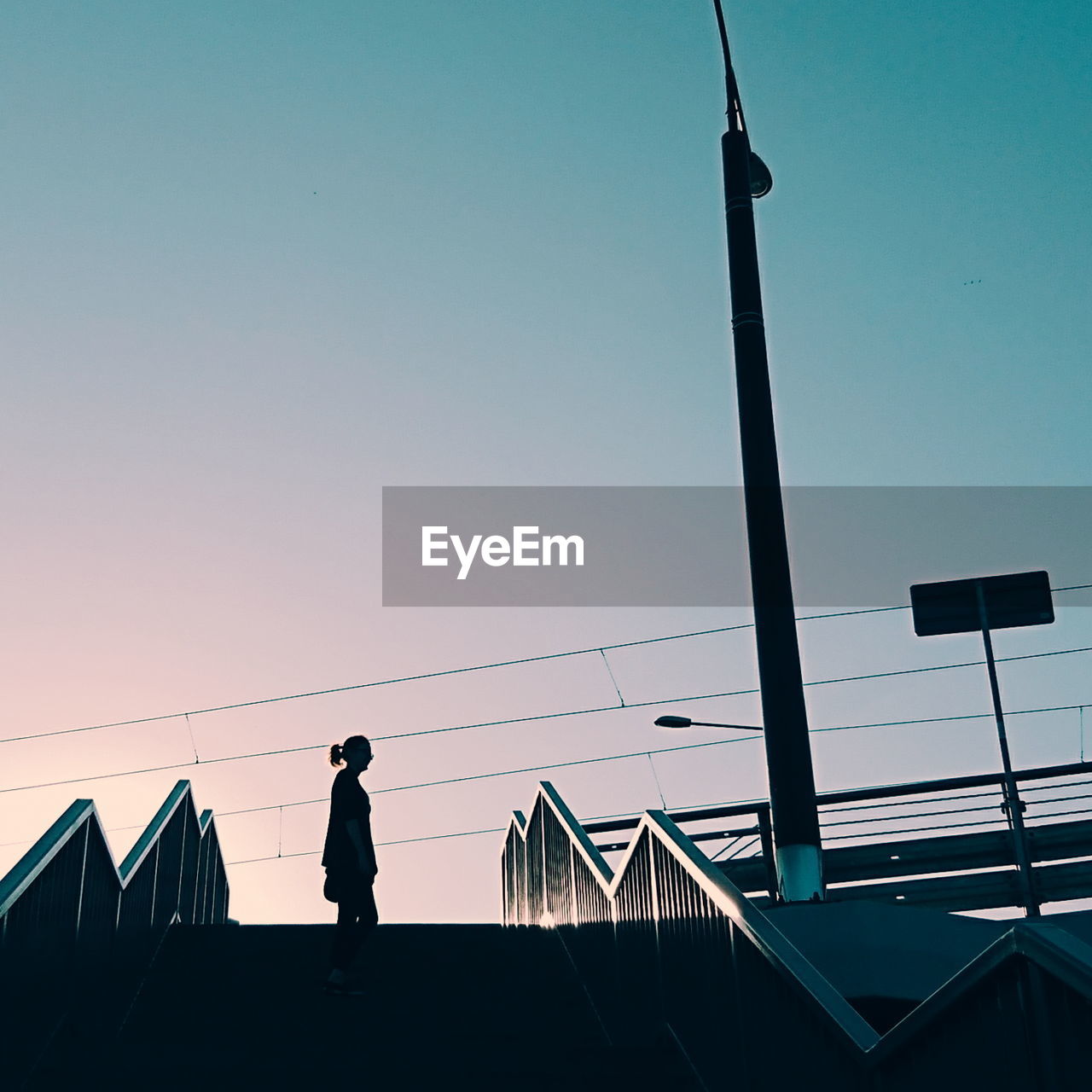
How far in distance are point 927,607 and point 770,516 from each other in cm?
314

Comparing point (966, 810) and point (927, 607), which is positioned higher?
point (927, 607)

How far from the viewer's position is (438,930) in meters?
8.80

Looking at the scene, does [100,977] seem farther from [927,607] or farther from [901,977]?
[927,607]

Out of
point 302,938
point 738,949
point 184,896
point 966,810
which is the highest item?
point 966,810

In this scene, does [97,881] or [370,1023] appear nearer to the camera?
[370,1023]

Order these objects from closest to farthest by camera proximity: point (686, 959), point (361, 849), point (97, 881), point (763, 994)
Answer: point (763, 994) < point (686, 959) < point (97, 881) < point (361, 849)

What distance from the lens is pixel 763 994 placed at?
4914 millimetres

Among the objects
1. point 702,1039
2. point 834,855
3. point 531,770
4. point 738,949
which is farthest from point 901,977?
point 531,770

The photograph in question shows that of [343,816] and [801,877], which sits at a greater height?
[343,816]

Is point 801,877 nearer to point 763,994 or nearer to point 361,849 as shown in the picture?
point 361,849

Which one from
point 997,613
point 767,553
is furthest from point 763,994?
point 997,613

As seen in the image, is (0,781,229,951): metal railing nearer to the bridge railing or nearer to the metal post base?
the bridge railing

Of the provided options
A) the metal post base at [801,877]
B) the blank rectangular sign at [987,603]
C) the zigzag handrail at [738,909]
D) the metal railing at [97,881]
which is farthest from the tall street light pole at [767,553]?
the metal railing at [97,881]

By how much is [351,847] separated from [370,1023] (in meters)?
1.54
